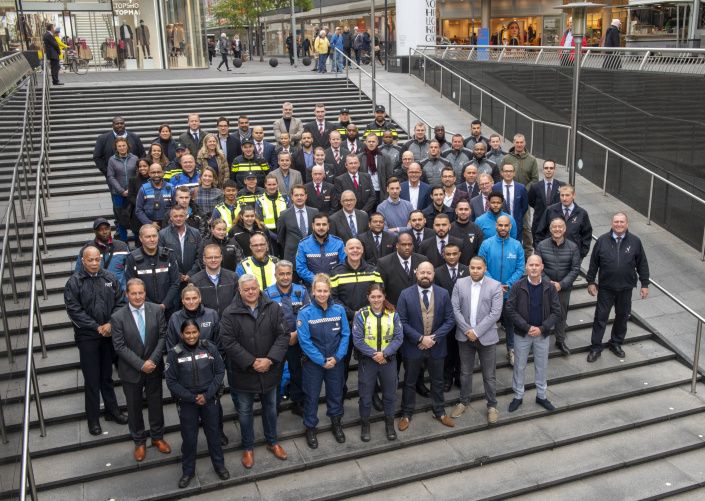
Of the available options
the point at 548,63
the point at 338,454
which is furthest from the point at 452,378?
the point at 548,63

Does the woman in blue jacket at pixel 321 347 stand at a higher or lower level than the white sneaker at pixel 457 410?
higher

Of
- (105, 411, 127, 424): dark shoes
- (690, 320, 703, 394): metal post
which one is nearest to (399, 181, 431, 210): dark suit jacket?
(690, 320, 703, 394): metal post

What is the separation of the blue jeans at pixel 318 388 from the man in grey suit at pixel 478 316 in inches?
57.2

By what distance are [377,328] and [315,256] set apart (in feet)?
4.78

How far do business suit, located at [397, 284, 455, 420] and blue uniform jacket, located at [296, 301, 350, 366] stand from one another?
76 centimetres

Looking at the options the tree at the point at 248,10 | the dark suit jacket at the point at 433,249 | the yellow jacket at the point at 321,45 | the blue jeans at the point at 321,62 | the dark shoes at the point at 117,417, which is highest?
the tree at the point at 248,10

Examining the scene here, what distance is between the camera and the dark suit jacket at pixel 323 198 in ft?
34.6

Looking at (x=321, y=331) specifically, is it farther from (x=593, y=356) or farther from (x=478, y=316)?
(x=593, y=356)

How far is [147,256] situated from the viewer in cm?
795

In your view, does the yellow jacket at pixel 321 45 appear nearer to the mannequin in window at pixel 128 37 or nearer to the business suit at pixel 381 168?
the mannequin in window at pixel 128 37

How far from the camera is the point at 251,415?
7.41 meters

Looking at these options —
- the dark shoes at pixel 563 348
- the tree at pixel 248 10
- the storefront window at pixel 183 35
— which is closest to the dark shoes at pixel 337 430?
the dark shoes at pixel 563 348

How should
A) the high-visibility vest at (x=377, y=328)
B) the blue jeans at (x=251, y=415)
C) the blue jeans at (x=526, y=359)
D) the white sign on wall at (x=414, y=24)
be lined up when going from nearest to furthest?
the blue jeans at (x=251, y=415), the high-visibility vest at (x=377, y=328), the blue jeans at (x=526, y=359), the white sign on wall at (x=414, y=24)

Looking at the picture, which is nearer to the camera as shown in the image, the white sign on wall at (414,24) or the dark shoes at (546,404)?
the dark shoes at (546,404)
